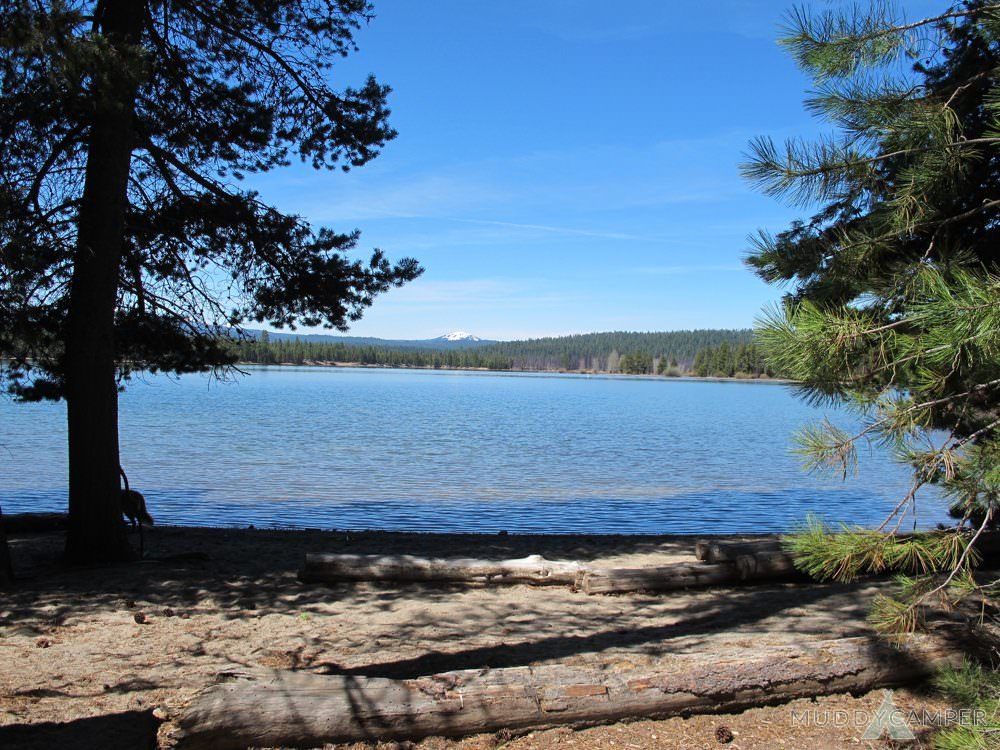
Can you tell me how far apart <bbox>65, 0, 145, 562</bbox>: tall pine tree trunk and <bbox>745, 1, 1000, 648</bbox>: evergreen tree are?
6153mm

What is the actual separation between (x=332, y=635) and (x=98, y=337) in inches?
152

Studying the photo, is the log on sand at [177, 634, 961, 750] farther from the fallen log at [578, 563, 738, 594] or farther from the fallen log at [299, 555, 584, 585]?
the fallen log at [299, 555, 584, 585]

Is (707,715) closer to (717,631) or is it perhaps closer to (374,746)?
(717,631)

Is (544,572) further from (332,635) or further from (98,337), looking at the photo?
(98,337)

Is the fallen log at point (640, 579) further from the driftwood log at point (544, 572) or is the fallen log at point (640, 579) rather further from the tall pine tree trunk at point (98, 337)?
the tall pine tree trunk at point (98, 337)

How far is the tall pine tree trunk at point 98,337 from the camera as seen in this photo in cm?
691

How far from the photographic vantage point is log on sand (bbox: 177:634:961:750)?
353 cm

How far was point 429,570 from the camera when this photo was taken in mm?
6824

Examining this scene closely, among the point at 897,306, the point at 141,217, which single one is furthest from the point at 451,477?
the point at 897,306

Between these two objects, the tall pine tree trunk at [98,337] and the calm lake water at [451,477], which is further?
the calm lake water at [451,477]

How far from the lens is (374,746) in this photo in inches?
143

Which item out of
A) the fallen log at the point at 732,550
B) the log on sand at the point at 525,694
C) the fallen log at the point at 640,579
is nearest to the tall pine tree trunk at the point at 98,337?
the log on sand at the point at 525,694

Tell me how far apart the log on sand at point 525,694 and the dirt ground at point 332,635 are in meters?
0.09

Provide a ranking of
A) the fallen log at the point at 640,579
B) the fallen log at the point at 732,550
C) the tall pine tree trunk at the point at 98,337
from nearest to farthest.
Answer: the fallen log at the point at 640,579
the tall pine tree trunk at the point at 98,337
the fallen log at the point at 732,550
